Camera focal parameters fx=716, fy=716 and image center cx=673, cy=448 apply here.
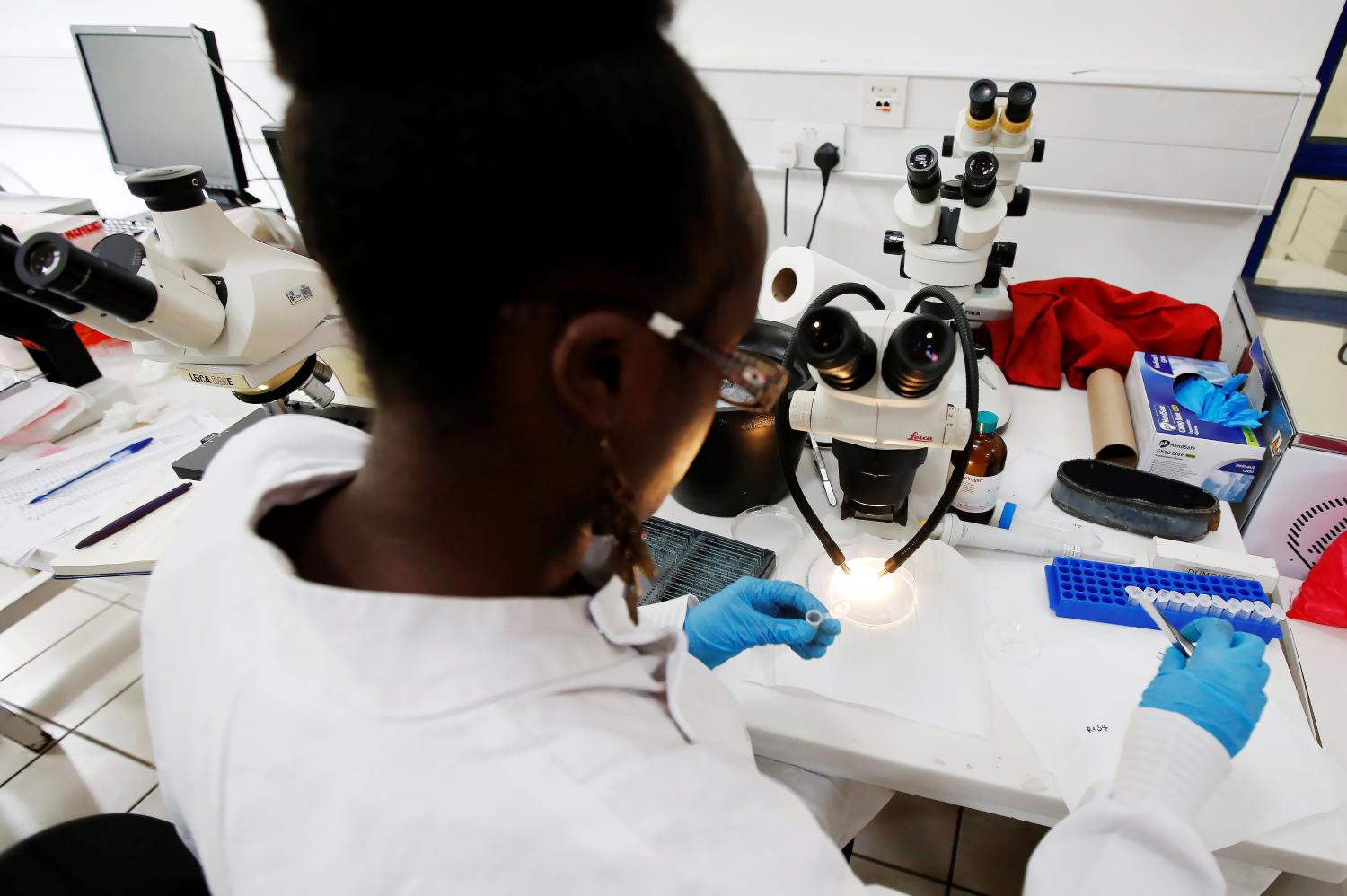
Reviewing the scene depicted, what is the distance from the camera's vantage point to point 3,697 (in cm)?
199

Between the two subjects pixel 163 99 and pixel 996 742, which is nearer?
pixel 996 742

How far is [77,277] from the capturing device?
70cm

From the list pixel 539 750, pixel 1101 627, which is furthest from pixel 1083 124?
pixel 539 750

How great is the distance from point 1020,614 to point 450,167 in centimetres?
88

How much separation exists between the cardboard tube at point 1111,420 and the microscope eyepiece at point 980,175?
0.45 meters

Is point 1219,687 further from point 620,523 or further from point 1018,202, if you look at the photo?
point 1018,202

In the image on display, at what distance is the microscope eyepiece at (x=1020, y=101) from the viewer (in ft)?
3.70

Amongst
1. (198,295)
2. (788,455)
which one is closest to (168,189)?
(198,295)

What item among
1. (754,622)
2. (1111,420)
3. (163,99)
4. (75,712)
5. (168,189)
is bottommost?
(75,712)

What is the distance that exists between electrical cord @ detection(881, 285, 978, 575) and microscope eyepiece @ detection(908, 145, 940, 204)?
0.91 ft

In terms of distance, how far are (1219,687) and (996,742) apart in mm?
218

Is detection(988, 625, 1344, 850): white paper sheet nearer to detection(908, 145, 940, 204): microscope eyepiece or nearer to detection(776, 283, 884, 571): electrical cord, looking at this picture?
detection(776, 283, 884, 571): electrical cord

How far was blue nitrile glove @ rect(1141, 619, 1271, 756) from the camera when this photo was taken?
0.68 m

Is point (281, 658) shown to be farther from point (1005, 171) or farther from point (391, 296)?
point (1005, 171)
